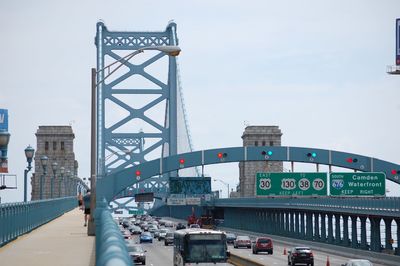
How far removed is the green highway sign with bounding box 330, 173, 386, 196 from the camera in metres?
76.6

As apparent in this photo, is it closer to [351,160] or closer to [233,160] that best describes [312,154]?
[351,160]

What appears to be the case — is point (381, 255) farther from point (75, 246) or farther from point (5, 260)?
point (5, 260)

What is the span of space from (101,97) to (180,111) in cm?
3057

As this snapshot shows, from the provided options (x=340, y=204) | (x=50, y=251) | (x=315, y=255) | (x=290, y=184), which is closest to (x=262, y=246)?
(x=315, y=255)

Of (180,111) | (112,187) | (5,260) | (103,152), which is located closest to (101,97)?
(103,152)

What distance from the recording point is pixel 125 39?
154m

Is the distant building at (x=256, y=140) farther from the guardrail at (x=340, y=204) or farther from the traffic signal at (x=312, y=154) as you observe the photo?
the traffic signal at (x=312, y=154)

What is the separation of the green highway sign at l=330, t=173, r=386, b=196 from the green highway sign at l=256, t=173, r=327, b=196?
2.02 m

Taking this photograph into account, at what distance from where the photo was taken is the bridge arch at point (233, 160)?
75688mm

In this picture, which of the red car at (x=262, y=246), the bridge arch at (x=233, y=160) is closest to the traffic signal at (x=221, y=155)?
the bridge arch at (x=233, y=160)

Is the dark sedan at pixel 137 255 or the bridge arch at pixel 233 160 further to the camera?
the bridge arch at pixel 233 160

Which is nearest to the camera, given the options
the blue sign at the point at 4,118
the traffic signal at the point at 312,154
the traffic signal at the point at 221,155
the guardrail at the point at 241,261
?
the blue sign at the point at 4,118

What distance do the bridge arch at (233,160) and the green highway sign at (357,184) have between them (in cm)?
83

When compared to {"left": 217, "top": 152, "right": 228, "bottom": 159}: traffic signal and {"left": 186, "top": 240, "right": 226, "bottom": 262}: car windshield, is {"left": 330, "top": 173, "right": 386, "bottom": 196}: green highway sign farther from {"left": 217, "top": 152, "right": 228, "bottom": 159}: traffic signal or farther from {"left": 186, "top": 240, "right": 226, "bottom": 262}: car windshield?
{"left": 186, "top": 240, "right": 226, "bottom": 262}: car windshield
